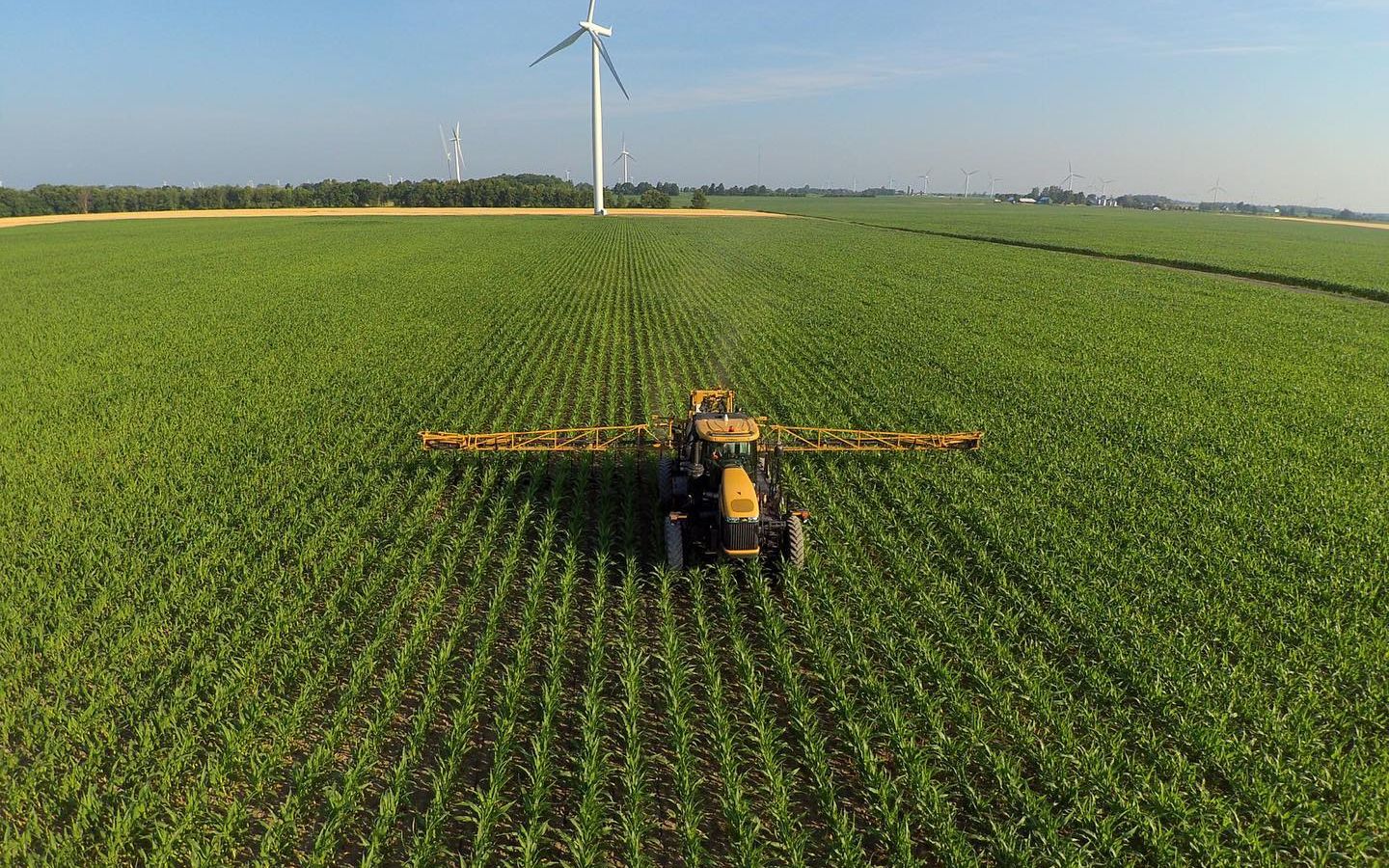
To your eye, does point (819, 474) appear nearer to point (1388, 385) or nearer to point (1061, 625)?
point (1061, 625)

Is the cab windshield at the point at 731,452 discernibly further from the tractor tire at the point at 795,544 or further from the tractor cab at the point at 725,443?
the tractor tire at the point at 795,544

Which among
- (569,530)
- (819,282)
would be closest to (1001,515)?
(569,530)

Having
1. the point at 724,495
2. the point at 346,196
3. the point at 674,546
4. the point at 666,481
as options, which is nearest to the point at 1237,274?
the point at 666,481

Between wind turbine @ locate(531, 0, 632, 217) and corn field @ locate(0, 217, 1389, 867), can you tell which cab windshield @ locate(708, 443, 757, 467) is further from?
wind turbine @ locate(531, 0, 632, 217)

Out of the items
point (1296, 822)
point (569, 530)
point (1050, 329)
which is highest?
point (1050, 329)

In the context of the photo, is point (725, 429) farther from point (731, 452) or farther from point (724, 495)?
point (724, 495)

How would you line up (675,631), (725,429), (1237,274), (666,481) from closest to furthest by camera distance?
(675,631), (725,429), (666,481), (1237,274)

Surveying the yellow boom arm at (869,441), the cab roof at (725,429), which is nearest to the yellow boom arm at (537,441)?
the cab roof at (725,429)
